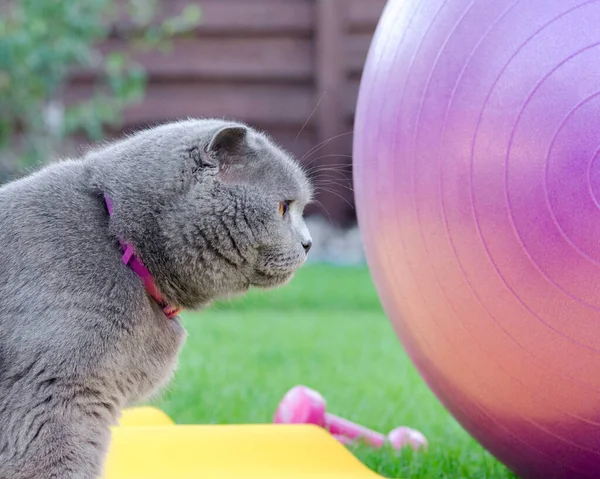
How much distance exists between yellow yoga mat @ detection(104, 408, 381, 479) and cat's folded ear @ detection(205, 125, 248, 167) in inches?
25.9

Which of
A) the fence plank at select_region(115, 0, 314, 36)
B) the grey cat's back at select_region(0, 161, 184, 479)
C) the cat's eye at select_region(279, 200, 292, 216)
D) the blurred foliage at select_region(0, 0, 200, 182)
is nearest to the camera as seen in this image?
the grey cat's back at select_region(0, 161, 184, 479)

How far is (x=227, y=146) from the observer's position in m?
1.59

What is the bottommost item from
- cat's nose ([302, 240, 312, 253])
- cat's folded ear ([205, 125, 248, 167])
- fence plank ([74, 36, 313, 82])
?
fence plank ([74, 36, 313, 82])

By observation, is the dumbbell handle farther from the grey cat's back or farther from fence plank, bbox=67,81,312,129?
fence plank, bbox=67,81,312,129

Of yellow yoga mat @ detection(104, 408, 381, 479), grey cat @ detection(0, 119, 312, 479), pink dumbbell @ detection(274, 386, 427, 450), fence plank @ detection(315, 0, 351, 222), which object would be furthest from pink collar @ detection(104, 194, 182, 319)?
fence plank @ detection(315, 0, 351, 222)

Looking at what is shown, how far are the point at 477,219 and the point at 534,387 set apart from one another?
33cm

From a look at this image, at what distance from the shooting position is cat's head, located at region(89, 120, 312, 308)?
1.55m

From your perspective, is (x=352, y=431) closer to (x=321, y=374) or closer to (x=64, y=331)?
(x=321, y=374)

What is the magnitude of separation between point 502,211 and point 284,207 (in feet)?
1.41

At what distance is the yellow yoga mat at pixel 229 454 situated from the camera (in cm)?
177

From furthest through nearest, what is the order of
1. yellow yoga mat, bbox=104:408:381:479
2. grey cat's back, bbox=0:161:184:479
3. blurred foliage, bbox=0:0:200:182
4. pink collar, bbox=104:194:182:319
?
blurred foliage, bbox=0:0:200:182 → yellow yoga mat, bbox=104:408:381:479 → pink collar, bbox=104:194:182:319 → grey cat's back, bbox=0:161:184:479

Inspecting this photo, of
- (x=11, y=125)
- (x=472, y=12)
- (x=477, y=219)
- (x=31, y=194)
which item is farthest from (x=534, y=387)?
(x=11, y=125)

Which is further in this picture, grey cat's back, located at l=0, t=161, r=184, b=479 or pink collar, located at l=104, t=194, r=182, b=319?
pink collar, located at l=104, t=194, r=182, b=319

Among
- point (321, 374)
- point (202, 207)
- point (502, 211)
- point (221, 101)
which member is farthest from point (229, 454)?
point (221, 101)
